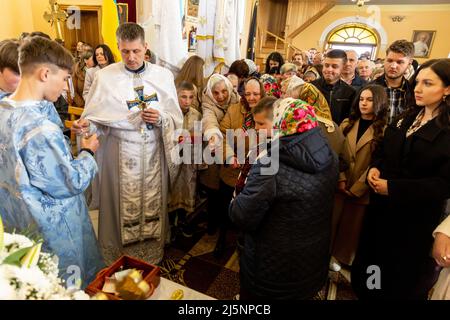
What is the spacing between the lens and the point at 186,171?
8.88 ft

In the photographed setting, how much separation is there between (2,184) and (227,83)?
6.19 ft

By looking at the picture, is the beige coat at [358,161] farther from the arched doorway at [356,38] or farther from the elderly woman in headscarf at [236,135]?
the arched doorway at [356,38]

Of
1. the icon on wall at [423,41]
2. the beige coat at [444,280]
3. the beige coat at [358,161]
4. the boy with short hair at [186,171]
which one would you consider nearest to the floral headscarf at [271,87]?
the boy with short hair at [186,171]

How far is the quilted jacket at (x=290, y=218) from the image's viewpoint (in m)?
1.40

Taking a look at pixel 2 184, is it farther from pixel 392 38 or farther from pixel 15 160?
pixel 392 38

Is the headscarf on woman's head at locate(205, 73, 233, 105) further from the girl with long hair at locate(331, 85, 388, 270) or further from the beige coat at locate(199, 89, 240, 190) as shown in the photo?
the girl with long hair at locate(331, 85, 388, 270)

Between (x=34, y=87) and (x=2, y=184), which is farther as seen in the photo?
(x=2, y=184)

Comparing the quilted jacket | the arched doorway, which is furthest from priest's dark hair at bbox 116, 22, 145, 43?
the arched doorway

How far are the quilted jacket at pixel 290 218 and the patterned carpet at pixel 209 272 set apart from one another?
771 millimetres

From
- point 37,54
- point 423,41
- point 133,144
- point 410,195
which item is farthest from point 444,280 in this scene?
point 423,41

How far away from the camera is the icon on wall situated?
11977mm

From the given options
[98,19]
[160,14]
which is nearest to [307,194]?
[160,14]
